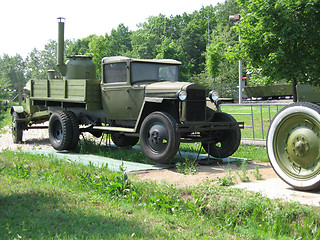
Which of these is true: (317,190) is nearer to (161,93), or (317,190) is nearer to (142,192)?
(142,192)

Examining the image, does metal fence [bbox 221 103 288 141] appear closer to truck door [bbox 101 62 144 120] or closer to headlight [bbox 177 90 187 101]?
truck door [bbox 101 62 144 120]

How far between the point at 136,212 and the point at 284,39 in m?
8.21

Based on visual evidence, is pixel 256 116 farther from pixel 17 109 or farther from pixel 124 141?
pixel 17 109

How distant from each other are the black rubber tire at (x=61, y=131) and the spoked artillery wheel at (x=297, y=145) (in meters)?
5.80

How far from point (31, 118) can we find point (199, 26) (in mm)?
64875

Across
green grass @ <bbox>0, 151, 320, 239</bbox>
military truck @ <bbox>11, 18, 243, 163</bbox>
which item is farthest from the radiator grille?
green grass @ <bbox>0, 151, 320, 239</bbox>

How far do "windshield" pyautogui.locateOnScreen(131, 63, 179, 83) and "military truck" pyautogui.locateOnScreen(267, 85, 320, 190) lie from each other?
13.5 feet

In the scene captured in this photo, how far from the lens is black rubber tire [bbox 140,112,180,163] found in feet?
25.0

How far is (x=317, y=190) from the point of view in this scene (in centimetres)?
535

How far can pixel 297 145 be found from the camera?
5477 millimetres

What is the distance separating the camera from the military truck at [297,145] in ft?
17.4

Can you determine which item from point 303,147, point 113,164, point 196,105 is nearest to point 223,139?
point 196,105

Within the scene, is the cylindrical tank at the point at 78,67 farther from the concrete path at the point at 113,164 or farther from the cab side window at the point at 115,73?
the concrete path at the point at 113,164

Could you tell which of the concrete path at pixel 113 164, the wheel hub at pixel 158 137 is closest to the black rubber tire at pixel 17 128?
the concrete path at pixel 113 164
